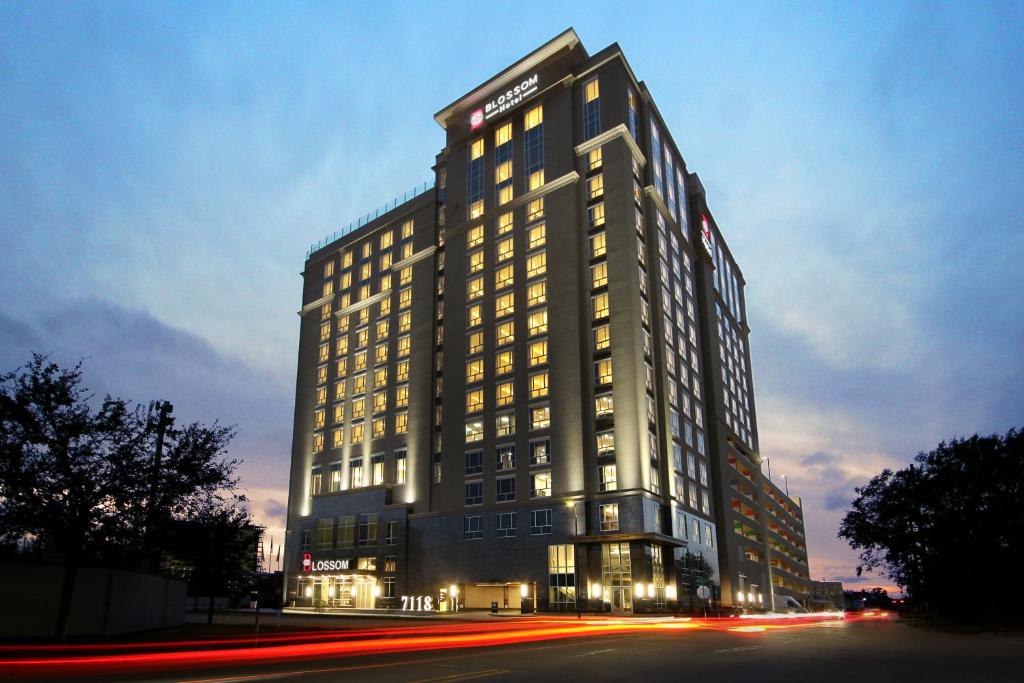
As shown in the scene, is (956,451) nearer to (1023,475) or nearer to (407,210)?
(1023,475)

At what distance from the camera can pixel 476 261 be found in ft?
300

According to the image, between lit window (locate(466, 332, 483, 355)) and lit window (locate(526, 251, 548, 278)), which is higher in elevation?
lit window (locate(526, 251, 548, 278))

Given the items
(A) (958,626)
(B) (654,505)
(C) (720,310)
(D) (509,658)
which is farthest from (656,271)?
(D) (509,658)

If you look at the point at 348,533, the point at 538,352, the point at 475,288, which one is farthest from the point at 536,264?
the point at 348,533

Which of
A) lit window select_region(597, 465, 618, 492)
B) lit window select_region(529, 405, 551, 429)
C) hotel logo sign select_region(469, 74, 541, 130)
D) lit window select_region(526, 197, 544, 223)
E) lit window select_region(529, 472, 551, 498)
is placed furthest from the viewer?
hotel logo sign select_region(469, 74, 541, 130)

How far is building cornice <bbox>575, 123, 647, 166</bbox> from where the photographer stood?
8281 cm

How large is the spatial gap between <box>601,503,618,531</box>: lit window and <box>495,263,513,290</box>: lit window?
29.4 m

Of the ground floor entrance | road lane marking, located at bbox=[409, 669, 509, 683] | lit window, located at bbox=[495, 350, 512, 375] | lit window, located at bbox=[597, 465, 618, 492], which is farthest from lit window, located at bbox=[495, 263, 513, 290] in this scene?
road lane marking, located at bbox=[409, 669, 509, 683]

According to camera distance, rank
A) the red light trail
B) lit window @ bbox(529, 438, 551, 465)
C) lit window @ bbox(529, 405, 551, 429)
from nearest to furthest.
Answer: the red light trail < lit window @ bbox(529, 438, 551, 465) < lit window @ bbox(529, 405, 551, 429)

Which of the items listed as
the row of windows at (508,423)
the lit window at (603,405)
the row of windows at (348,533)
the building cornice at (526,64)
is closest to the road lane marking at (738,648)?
the lit window at (603,405)

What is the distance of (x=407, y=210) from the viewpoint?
10531 centimetres

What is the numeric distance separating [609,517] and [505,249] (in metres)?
35.2

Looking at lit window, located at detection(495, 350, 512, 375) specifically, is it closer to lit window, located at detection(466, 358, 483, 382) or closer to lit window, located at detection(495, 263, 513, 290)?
lit window, located at detection(466, 358, 483, 382)

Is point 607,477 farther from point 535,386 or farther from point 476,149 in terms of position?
point 476,149
